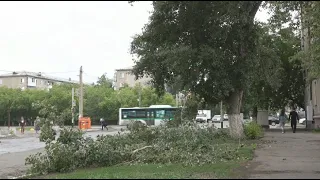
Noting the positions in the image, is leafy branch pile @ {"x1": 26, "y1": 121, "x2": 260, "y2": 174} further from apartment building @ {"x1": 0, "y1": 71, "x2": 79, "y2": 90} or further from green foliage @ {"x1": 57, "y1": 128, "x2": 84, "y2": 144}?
apartment building @ {"x1": 0, "y1": 71, "x2": 79, "y2": 90}

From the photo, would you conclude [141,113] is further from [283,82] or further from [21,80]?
[21,80]

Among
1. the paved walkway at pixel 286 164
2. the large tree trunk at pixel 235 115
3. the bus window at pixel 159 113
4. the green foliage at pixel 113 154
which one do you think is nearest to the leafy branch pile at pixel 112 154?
the green foliage at pixel 113 154

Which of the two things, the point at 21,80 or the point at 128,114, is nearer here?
the point at 128,114

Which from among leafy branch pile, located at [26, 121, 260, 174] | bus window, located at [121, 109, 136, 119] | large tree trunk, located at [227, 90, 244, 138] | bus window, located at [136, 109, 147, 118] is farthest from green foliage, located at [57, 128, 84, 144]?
bus window, located at [121, 109, 136, 119]

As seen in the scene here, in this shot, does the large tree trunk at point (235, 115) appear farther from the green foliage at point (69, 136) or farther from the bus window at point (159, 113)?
the bus window at point (159, 113)

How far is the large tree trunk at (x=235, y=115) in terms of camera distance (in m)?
22.0

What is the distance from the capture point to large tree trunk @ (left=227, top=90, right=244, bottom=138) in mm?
21953

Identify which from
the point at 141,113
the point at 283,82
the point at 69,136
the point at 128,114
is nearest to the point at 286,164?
the point at 69,136

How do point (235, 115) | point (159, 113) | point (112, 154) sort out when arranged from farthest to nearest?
point (159, 113), point (235, 115), point (112, 154)

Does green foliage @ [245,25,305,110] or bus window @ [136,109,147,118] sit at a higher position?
green foliage @ [245,25,305,110]

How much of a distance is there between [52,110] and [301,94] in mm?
27711

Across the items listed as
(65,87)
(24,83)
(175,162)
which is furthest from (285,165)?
(24,83)

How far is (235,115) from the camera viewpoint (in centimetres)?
2216

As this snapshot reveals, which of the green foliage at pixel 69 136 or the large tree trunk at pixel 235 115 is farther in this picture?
the large tree trunk at pixel 235 115
